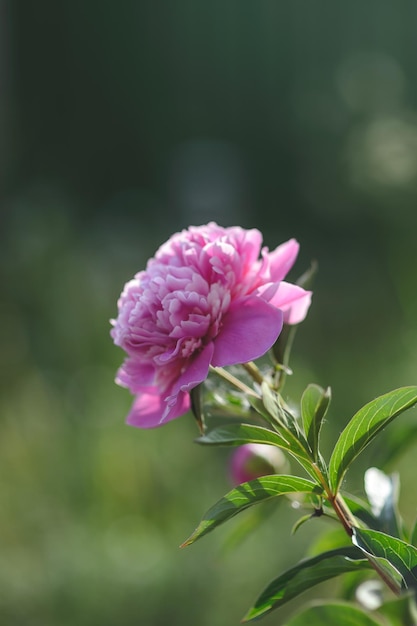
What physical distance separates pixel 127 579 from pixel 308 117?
2.99 metres

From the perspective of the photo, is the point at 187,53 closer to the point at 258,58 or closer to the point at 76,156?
the point at 258,58

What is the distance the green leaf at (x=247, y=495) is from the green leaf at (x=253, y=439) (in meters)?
0.02

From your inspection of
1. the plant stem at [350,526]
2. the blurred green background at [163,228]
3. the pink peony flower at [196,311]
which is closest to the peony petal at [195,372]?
the pink peony flower at [196,311]

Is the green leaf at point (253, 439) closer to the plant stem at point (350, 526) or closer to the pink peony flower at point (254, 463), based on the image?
the plant stem at point (350, 526)

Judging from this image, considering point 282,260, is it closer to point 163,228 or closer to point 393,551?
point 393,551

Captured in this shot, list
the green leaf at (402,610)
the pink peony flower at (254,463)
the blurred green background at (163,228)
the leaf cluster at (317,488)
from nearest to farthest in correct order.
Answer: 1. the green leaf at (402,610)
2. the leaf cluster at (317,488)
3. the pink peony flower at (254,463)
4. the blurred green background at (163,228)

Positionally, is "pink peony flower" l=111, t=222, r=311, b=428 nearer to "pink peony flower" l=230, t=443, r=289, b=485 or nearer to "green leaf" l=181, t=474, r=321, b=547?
"green leaf" l=181, t=474, r=321, b=547

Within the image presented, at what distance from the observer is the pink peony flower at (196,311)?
0.52 metres

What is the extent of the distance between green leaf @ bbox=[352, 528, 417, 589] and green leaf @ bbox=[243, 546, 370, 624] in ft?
0.06

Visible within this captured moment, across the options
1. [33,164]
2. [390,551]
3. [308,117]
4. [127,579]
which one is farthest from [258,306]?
[33,164]

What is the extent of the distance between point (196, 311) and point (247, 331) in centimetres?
4

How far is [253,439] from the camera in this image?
47 centimetres

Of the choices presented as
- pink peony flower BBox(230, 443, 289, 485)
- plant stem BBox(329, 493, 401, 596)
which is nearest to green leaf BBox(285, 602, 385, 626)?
plant stem BBox(329, 493, 401, 596)

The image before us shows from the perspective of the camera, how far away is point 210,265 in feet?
1.79
